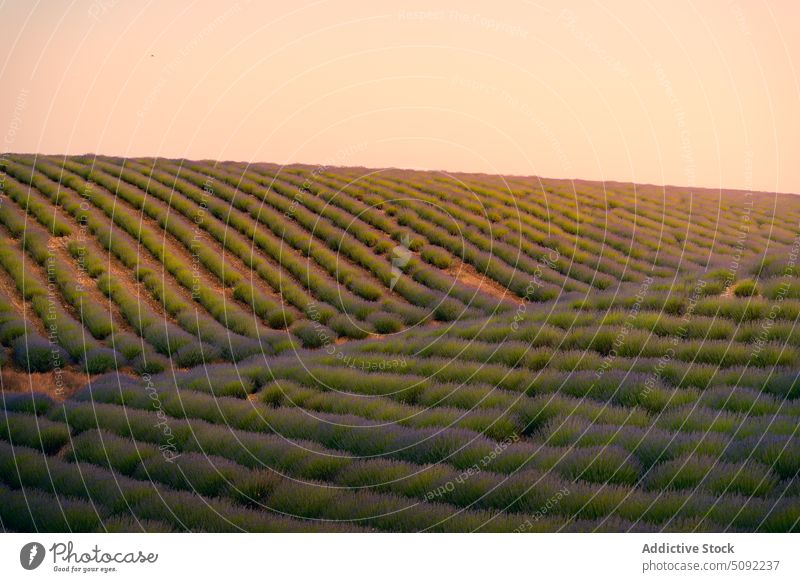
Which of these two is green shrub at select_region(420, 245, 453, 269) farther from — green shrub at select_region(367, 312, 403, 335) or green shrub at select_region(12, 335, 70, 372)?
green shrub at select_region(12, 335, 70, 372)

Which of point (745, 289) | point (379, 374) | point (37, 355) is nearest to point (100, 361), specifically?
point (37, 355)

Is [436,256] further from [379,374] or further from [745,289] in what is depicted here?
[379,374]

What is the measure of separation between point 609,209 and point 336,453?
20.0m

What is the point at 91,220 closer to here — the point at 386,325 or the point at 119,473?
the point at 386,325

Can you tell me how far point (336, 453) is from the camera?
667cm

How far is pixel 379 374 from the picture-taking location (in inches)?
360

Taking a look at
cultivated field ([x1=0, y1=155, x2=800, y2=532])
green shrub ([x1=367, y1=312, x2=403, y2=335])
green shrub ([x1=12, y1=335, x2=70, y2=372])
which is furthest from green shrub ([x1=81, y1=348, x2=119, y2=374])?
green shrub ([x1=367, y1=312, x2=403, y2=335])

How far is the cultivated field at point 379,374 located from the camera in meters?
5.58

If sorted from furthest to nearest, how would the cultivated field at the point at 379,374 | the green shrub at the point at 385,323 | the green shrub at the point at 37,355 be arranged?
the green shrub at the point at 385,323 → the green shrub at the point at 37,355 → the cultivated field at the point at 379,374

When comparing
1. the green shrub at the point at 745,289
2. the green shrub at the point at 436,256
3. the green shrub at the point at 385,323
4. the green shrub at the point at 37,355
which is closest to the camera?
the green shrub at the point at 745,289

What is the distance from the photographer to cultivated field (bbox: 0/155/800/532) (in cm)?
558

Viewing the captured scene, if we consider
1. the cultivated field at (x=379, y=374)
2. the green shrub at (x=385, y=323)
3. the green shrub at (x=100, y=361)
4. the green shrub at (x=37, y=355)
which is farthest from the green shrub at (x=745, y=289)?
the green shrub at (x=37, y=355)

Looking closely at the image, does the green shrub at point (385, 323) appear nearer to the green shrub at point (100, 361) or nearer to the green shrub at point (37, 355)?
the green shrub at point (100, 361)
